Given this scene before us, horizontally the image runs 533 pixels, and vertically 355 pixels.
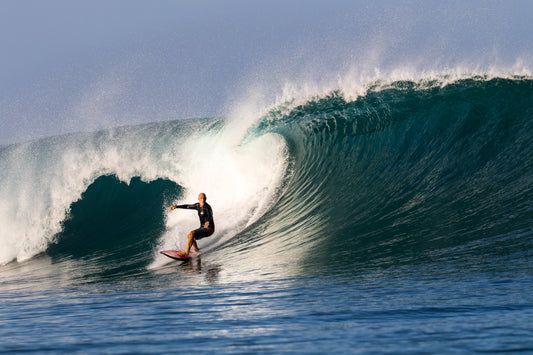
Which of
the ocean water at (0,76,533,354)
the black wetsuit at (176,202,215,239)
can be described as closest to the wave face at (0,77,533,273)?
the ocean water at (0,76,533,354)

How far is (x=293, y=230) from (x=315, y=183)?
7.09 ft

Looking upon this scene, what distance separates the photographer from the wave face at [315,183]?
24.7ft

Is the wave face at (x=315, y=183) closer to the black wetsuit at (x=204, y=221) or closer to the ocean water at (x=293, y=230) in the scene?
the ocean water at (x=293, y=230)

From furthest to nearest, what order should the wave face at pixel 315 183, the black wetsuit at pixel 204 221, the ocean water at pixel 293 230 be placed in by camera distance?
the black wetsuit at pixel 204 221
the wave face at pixel 315 183
the ocean water at pixel 293 230

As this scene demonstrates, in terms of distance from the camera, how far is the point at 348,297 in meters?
4.64

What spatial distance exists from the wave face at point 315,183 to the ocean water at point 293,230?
0.05 m

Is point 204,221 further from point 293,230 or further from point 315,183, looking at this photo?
point 315,183

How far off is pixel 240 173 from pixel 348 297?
7.63 metres

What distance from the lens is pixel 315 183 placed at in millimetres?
10828

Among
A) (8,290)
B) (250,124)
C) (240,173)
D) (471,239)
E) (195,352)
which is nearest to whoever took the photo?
(195,352)

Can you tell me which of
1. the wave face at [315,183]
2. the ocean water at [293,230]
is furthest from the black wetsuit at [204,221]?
the ocean water at [293,230]

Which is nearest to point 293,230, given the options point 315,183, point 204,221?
point 204,221

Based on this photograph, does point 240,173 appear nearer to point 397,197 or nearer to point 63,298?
point 397,197

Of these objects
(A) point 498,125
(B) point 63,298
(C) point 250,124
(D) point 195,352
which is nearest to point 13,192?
(C) point 250,124
